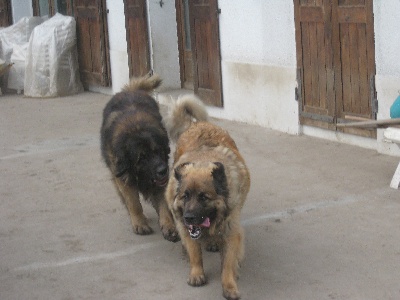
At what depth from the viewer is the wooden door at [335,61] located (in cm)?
885

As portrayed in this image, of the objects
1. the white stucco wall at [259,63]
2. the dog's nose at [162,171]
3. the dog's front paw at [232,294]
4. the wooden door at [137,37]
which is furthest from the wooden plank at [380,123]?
the wooden door at [137,37]

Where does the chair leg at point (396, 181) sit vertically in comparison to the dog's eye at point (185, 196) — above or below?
below

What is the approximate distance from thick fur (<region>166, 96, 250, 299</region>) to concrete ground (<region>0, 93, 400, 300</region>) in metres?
0.19

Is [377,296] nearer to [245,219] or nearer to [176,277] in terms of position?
[176,277]

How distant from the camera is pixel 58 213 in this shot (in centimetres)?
764

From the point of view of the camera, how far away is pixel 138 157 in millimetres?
6582

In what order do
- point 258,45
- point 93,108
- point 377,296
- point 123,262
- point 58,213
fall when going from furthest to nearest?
1. point 93,108
2. point 258,45
3. point 58,213
4. point 123,262
5. point 377,296

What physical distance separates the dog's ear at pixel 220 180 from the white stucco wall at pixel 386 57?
11.5 ft

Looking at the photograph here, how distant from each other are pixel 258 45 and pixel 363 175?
3.23 metres

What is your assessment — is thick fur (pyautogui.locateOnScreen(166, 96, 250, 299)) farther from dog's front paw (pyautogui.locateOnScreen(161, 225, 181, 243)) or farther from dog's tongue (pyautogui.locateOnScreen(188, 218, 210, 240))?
dog's front paw (pyautogui.locateOnScreen(161, 225, 181, 243))

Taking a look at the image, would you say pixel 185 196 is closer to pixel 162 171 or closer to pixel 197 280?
pixel 197 280

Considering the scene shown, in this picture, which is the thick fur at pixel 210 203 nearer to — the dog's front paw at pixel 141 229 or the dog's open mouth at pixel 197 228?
the dog's open mouth at pixel 197 228

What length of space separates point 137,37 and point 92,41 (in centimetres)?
217

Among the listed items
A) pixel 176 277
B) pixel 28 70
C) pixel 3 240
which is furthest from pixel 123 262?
pixel 28 70
